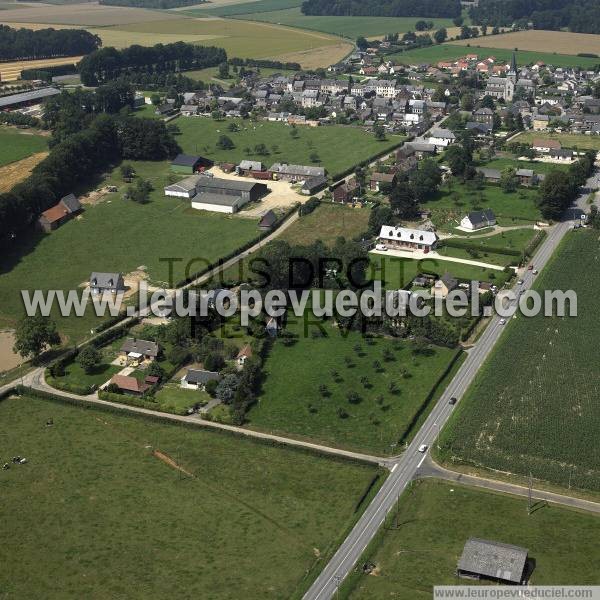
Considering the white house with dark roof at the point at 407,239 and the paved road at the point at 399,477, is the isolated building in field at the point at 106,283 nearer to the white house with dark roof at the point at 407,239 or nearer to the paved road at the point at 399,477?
the white house with dark roof at the point at 407,239

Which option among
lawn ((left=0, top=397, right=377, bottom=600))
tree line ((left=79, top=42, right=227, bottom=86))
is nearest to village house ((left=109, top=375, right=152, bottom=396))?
lawn ((left=0, top=397, right=377, bottom=600))

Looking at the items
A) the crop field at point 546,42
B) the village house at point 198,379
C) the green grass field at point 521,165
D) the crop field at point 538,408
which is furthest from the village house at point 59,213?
the crop field at point 546,42

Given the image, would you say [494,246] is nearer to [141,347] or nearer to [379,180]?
[379,180]

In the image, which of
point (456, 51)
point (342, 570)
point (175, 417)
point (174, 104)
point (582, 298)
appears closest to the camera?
point (342, 570)

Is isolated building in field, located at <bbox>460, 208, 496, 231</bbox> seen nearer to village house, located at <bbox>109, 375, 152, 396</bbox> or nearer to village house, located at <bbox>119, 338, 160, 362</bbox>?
village house, located at <bbox>119, 338, 160, 362</bbox>

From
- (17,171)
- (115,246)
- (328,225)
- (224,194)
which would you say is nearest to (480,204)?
(328,225)

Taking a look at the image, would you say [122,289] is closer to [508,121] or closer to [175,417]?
[175,417]

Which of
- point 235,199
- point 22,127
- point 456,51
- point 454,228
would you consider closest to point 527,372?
point 454,228
